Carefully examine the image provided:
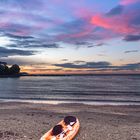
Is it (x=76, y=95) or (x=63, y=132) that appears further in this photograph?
(x=76, y=95)

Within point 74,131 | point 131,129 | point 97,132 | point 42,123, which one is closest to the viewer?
point 74,131

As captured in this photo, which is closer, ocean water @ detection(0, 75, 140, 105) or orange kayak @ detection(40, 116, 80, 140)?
orange kayak @ detection(40, 116, 80, 140)

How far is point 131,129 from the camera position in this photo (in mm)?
16062

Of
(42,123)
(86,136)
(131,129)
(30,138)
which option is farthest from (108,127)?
(30,138)

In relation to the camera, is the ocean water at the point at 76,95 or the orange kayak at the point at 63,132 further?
the ocean water at the point at 76,95

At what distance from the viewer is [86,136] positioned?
14094 mm

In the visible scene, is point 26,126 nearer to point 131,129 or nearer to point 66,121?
point 66,121

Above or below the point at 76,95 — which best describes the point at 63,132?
above

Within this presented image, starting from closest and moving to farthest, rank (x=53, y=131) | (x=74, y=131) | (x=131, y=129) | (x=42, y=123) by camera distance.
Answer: (x=53, y=131) → (x=74, y=131) → (x=131, y=129) → (x=42, y=123)

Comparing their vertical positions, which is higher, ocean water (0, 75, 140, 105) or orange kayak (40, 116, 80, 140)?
orange kayak (40, 116, 80, 140)

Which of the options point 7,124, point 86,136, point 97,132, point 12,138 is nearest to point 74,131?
point 86,136

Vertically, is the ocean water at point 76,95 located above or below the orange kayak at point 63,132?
below

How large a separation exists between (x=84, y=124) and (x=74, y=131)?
342 cm

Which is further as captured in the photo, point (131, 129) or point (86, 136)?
point (131, 129)
